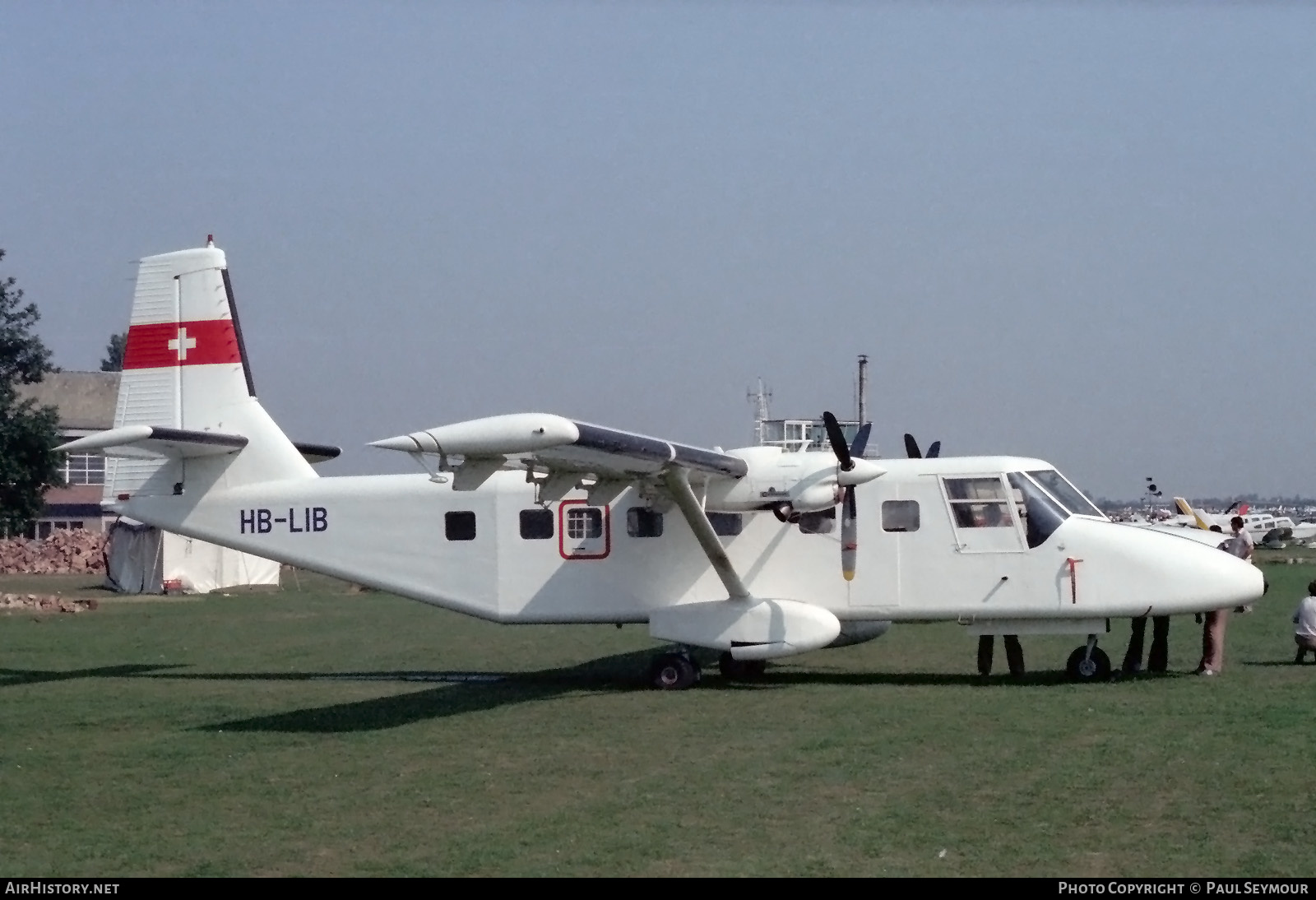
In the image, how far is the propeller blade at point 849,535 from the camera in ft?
49.9

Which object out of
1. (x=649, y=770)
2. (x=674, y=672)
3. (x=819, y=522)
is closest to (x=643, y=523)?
(x=674, y=672)

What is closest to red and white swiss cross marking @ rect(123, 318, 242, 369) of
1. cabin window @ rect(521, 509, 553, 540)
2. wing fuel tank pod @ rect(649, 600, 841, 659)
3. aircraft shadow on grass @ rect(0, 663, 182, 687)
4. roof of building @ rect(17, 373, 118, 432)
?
aircraft shadow on grass @ rect(0, 663, 182, 687)

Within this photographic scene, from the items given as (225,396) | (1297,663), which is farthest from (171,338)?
(1297,663)

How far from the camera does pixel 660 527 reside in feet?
52.9

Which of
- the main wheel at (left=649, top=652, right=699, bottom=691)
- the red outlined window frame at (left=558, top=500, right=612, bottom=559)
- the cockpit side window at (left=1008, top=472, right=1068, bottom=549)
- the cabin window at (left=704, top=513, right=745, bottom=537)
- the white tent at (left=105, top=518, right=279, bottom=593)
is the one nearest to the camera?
the cockpit side window at (left=1008, top=472, right=1068, bottom=549)

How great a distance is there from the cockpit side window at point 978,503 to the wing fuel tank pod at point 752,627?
5.92 feet

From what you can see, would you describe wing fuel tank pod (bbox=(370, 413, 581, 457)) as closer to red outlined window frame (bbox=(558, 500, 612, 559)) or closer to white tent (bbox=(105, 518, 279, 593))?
red outlined window frame (bbox=(558, 500, 612, 559))

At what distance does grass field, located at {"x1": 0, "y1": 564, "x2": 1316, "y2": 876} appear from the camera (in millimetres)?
7527

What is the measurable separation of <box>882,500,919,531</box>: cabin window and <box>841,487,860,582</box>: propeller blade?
37 centimetres

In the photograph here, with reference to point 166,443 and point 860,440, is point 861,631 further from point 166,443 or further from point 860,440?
point 166,443

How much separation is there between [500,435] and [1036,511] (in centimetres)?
643

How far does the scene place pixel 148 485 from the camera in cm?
1741

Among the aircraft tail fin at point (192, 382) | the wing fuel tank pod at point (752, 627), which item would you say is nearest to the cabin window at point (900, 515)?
the wing fuel tank pod at point (752, 627)

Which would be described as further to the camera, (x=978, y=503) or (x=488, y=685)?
(x=488, y=685)
